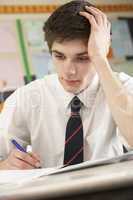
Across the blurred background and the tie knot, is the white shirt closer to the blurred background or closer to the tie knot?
the tie knot

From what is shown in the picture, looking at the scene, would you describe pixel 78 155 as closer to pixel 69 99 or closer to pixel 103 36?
pixel 69 99

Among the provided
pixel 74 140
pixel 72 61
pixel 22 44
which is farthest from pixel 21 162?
pixel 22 44

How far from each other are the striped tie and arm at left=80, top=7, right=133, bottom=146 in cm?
14

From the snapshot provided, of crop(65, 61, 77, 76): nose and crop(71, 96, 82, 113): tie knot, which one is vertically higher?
crop(65, 61, 77, 76): nose

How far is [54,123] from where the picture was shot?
1.34 m

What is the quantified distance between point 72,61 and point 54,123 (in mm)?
269

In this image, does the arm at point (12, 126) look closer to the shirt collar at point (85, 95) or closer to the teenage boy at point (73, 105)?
the teenage boy at point (73, 105)

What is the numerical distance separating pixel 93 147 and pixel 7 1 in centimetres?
149

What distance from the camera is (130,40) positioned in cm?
280

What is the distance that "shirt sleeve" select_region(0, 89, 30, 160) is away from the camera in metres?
1.30

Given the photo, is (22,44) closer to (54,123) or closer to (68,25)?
(54,123)

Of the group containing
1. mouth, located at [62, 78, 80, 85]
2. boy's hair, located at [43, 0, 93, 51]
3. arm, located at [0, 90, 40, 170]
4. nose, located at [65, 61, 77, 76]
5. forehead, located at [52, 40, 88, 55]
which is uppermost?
boy's hair, located at [43, 0, 93, 51]

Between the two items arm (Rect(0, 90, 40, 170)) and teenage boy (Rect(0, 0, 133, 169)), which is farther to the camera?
arm (Rect(0, 90, 40, 170))

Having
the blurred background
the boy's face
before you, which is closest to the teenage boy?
the boy's face
